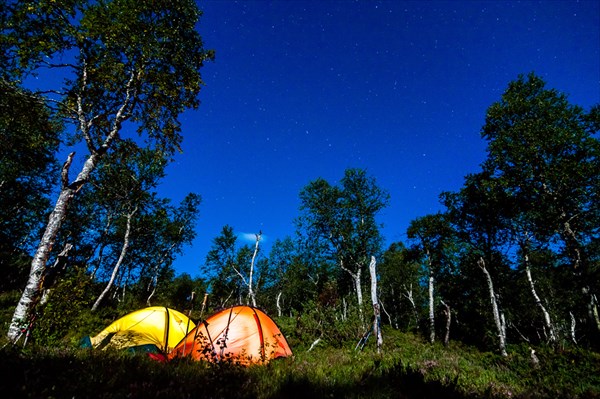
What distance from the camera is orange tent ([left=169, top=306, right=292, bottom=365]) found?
8031mm

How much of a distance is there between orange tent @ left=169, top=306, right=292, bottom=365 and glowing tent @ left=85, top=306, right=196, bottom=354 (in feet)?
5.02

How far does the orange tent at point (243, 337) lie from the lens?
26.3ft

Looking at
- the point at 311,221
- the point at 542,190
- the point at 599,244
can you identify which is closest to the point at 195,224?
the point at 311,221

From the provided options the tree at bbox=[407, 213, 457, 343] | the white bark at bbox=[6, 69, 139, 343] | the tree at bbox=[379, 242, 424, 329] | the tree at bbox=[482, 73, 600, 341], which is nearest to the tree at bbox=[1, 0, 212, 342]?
the white bark at bbox=[6, 69, 139, 343]

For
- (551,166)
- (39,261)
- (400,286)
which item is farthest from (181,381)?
(400,286)

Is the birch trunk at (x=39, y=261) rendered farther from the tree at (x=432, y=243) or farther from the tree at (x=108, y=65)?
the tree at (x=432, y=243)

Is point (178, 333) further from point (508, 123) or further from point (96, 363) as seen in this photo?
point (508, 123)

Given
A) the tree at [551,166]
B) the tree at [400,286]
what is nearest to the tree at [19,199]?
the tree at [551,166]

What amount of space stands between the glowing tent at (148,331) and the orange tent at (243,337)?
1.53m

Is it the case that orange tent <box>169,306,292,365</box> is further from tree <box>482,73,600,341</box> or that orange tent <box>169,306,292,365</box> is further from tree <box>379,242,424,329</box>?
tree <box>379,242,424,329</box>

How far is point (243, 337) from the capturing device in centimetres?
853

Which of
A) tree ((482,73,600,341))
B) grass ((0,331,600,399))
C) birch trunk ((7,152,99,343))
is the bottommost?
grass ((0,331,600,399))

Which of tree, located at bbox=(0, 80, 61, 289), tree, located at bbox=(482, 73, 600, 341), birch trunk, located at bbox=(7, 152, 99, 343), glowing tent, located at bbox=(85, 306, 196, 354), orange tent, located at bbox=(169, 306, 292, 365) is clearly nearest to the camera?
birch trunk, located at bbox=(7, 152, 99, 343)

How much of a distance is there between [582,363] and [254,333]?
14084mm
